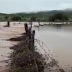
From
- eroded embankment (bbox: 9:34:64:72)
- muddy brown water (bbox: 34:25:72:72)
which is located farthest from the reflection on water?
eroded embankment (bbox: 9:34:64:72)

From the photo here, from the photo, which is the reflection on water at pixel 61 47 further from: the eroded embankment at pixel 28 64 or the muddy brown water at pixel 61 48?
the eroded embankment at pixel 28 64

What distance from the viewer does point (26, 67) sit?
1160 cm

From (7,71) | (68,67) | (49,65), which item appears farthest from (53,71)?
(7,71)

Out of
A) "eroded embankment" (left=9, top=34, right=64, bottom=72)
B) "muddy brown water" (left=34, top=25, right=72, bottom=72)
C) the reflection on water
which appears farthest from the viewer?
the reflection on water

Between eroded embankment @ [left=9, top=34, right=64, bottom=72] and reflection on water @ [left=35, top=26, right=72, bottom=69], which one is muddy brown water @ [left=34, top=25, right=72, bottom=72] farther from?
eroded embankment @ [left=9, top=34, right=64, bottom=72]

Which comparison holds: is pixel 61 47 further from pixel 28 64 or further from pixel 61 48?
pixel 28 64

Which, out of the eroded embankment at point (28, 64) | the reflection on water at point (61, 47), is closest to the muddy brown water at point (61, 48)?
the reflection on water at point (61, 47)

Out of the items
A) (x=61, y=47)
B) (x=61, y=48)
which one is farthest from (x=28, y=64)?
(x=61, y=47)

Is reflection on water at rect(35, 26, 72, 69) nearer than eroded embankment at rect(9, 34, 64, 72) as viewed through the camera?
No

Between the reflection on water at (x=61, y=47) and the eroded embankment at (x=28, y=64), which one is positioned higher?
the eroded embankment at (x=28, y=64)

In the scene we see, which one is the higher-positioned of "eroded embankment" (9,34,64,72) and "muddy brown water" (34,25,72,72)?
"eroded embankment" (9,34,64,72)

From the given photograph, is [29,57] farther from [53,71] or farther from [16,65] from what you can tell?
[53,71]

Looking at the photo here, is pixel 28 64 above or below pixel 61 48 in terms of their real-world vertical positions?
above

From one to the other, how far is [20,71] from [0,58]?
3.97 meters
